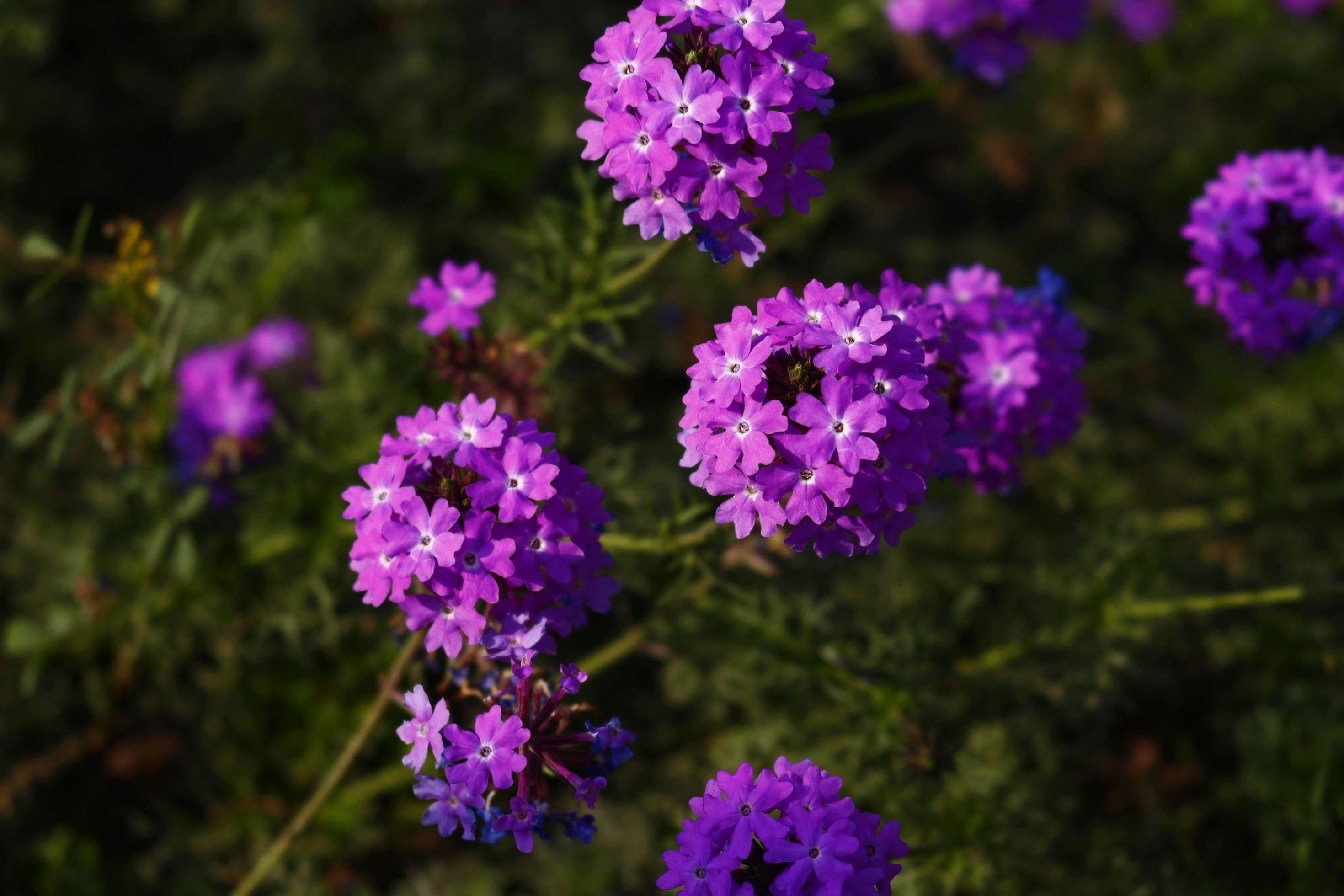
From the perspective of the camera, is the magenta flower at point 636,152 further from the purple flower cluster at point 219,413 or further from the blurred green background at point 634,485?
the purple flower cluster at point 219,413

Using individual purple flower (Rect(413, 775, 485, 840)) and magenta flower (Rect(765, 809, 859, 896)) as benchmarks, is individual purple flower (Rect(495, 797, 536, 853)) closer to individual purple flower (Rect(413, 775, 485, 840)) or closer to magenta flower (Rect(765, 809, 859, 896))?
individual purple flower (Rect(413, 775, 485, 840))

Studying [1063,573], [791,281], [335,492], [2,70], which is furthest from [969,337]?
[2,70]

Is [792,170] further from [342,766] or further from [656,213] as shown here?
[342,766]

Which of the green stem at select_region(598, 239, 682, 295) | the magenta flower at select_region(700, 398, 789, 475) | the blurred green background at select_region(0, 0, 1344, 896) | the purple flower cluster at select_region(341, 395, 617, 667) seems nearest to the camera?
the magenta flower at select_region(700, 398, 789, 475)

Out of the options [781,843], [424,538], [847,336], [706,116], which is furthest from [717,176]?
[781,843]

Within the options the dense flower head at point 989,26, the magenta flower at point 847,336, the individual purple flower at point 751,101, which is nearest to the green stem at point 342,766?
the magenta flower at point 847,336

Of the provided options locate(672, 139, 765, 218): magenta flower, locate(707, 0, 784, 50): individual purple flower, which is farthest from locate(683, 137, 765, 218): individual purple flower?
locate(707, 0, 784, 50): individual purple flower

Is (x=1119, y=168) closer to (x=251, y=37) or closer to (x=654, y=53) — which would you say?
(x=654, y=53)
